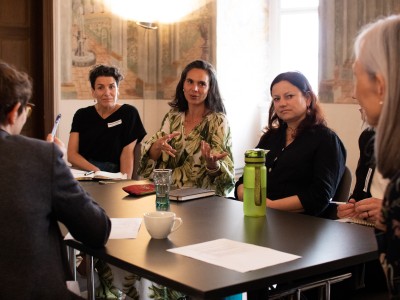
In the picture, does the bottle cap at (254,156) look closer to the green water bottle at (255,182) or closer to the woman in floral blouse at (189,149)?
the green water bottle at (255,182)

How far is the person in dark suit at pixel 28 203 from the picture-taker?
5.74 ft

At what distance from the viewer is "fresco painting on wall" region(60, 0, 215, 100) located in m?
6.25

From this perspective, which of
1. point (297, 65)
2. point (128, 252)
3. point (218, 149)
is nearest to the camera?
point (128, 252)

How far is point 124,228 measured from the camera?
233 centimetres

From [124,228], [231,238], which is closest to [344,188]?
[231,238]

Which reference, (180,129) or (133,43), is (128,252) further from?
(133,43)

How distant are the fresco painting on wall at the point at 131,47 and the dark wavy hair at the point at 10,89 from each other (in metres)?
4.51

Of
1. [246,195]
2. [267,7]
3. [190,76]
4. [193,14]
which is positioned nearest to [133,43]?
A: [193,14]

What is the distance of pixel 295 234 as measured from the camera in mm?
2236

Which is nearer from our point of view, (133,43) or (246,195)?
(246,195)

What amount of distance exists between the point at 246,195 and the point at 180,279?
0.85 m

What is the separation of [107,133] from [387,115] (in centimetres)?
329

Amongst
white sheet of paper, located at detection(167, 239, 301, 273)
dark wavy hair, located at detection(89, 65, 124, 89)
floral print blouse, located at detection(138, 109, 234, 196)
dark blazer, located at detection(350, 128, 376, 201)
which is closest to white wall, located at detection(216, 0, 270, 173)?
dark wavy hair, located at detection(89, 65, 124, 89)

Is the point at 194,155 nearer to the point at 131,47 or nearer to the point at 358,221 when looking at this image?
the point at 358,221
